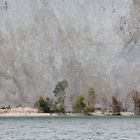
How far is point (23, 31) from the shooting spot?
150 metres

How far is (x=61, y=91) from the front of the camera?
A: 5256 inches

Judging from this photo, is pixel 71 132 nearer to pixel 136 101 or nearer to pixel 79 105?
pixel 79 105

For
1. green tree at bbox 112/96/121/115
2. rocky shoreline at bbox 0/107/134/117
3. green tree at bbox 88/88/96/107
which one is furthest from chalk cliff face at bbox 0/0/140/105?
green tree at bbox 112/96/121/115

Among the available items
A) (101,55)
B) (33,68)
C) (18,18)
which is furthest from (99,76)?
(18,18)

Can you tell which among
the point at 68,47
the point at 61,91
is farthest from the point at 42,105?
the point at 68,47

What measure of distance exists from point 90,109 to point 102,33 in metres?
27.7

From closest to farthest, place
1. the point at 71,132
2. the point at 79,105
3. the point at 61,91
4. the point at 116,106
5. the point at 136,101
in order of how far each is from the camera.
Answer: the point at 71,132, the point at 79,105, the point at 116,106, the point at 136,101, the point at 61,91

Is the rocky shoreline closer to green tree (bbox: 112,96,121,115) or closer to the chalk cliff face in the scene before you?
green tree (bbox: 112,96,121,115)

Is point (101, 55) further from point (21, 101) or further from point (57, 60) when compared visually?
point (21, 101)

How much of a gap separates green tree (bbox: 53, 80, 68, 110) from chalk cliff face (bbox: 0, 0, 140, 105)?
13.1 feet

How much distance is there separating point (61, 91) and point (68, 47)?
1788cm

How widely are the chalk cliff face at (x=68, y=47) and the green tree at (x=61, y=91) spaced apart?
3997 millimetres

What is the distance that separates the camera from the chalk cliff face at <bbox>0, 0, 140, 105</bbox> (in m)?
142

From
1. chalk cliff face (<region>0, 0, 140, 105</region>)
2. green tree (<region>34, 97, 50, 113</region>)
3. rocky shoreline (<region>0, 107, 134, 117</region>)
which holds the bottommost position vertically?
rocky shoreline (<region>0, 107, 134, 117</region>)
